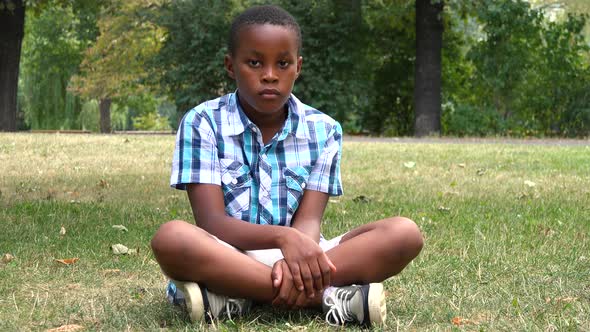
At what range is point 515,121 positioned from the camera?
61.3 ft

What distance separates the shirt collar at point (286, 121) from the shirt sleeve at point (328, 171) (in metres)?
0.12

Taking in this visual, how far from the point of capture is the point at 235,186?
347 centimetres

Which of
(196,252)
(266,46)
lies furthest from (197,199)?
(266,46)

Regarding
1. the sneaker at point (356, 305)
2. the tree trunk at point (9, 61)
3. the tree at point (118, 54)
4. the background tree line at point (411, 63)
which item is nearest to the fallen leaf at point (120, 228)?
the sneaker at point (356, 305)

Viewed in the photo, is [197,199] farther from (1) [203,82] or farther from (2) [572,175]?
(1) [203,82]

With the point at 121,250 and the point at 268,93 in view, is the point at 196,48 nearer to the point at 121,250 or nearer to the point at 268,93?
the point at 121,250

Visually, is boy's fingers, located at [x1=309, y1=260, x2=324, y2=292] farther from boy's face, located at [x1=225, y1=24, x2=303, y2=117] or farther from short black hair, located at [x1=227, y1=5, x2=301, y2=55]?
short black hair, located at [x1=227, y1=5, x2=301, y2=55]

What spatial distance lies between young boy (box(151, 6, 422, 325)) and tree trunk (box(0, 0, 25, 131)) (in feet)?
60.2

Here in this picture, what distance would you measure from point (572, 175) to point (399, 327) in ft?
21.1

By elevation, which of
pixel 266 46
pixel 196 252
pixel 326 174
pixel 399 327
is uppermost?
pixel 266 46

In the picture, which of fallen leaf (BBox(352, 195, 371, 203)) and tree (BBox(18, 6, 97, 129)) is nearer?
fallen leaf (BBox(352, 195, 371, 203))

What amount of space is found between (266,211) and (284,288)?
0.42 metres

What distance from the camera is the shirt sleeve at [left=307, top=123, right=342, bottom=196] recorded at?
3.60 metres

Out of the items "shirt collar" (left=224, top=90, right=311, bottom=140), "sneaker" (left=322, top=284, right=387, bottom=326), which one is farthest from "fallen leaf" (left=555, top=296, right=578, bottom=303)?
"shirt collar" (left=224, top=90, right=311, bottom=140)
